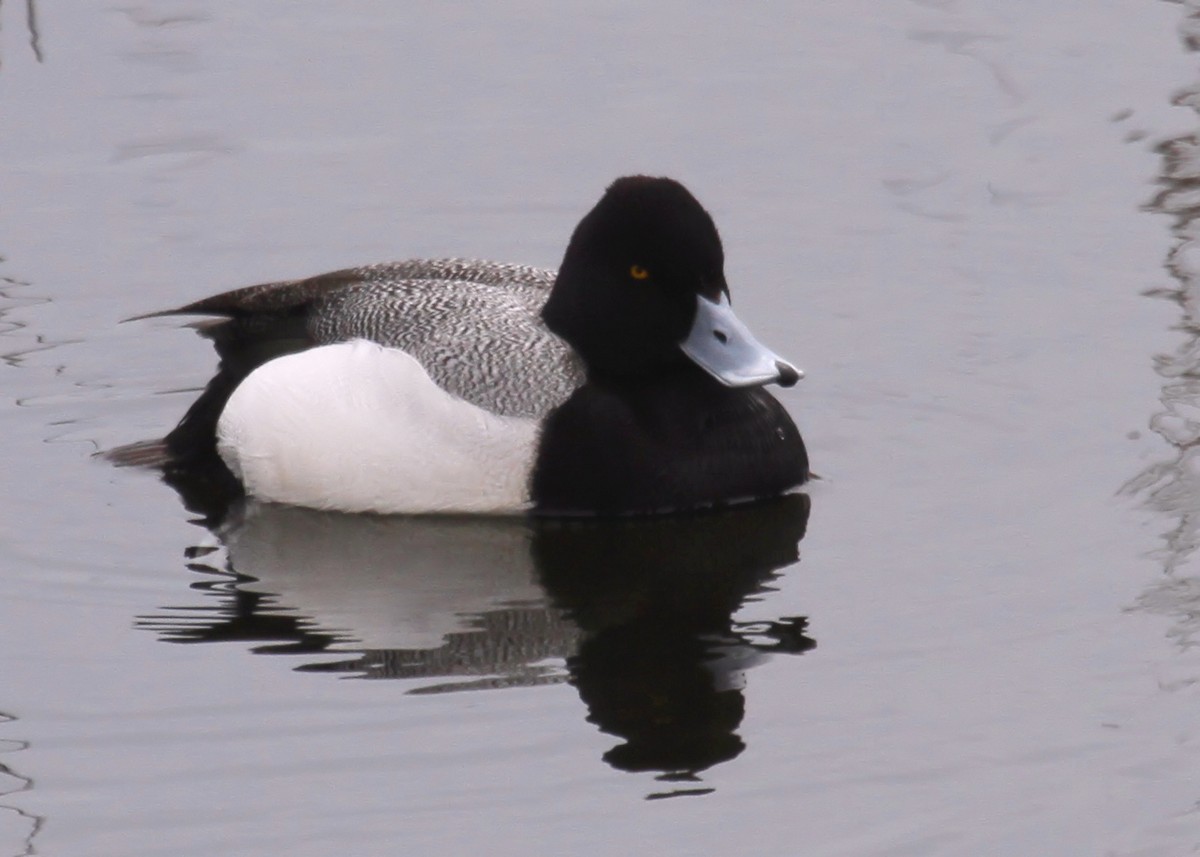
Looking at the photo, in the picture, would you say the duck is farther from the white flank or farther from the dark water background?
the dark water background

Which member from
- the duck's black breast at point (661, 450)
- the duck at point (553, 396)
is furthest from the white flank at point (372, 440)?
the duck's black breast at point (661, 450)

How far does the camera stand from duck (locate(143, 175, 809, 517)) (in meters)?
7.68

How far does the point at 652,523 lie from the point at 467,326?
0.91 metres

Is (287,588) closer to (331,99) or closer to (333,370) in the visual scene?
(333,370)

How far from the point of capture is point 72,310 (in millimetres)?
9406

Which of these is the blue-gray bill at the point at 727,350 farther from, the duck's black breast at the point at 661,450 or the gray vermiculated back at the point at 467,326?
the gray vermiculated back at the point at 467,326

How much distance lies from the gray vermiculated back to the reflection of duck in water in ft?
1.42

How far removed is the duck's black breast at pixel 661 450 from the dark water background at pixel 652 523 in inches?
5.2

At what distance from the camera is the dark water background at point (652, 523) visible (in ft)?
19.1

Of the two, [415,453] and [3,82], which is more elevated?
[3,82]

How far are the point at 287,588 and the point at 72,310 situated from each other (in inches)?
104

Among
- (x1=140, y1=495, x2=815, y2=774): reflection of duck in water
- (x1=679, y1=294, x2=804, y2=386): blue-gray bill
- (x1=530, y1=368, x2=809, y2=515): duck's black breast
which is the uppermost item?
(x1=679, y1=294, x2=804, y2=386): blue-gray bill

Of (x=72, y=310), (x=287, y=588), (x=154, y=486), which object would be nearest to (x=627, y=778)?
(x=287, y=588)

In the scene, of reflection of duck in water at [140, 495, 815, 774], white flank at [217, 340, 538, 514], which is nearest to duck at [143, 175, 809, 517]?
white flank at [217, 340, 538, 514]
